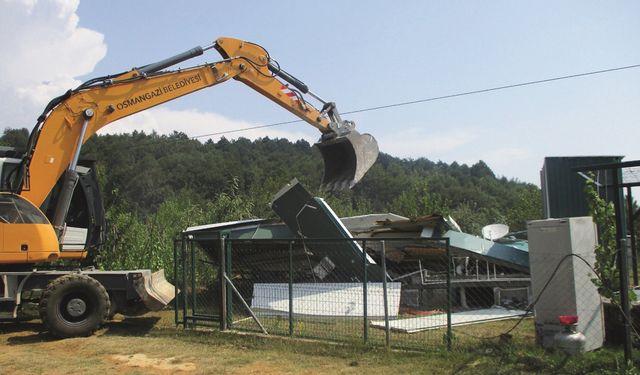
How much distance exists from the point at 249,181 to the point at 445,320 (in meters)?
46.1

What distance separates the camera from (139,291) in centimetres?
1039

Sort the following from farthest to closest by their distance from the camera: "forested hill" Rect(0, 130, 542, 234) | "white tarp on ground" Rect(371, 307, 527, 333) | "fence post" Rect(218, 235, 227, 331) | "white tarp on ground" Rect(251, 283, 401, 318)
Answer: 1. "forested hill" Rect(0, 130, 542, 234)
2. "white tarp on ground" Rect(251, 283, 401, 318)
3. "fence post" Rect(218, 235, 227, 331)
4. "white tarp on ground" Rect(371, 307, 527, 333)

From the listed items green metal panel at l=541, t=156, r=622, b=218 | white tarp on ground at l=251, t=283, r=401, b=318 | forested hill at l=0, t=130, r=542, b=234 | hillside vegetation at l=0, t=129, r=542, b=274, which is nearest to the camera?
white tarp on ground at l=251, t=283, r=401, b=318

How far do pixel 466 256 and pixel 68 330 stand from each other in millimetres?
8210

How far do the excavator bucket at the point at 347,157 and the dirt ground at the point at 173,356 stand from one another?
4.93 meters

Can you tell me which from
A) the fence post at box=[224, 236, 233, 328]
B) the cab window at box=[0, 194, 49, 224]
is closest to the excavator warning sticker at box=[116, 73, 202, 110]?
the cab window at box=[0, 194, 49, 224]

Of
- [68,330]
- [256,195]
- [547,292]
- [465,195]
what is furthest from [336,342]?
[465,195]

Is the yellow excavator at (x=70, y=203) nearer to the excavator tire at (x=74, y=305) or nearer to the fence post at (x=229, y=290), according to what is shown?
the excavator tire at (x=74, y=305)

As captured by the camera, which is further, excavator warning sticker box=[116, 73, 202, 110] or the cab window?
excavator warning sticker box=[116, 73, 202, 110]

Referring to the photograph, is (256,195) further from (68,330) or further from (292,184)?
(68,330)

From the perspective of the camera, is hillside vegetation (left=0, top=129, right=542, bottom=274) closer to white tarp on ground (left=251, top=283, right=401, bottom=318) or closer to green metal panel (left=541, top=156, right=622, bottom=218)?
white tarp on ground (left=251, top=283, right=401, bottom=318)

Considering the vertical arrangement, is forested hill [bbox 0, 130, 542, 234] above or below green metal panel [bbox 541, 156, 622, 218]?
above

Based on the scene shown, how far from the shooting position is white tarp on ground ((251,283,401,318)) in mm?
10406

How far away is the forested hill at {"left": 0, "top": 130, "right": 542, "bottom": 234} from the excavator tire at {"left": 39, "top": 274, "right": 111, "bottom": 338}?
49.4ft
